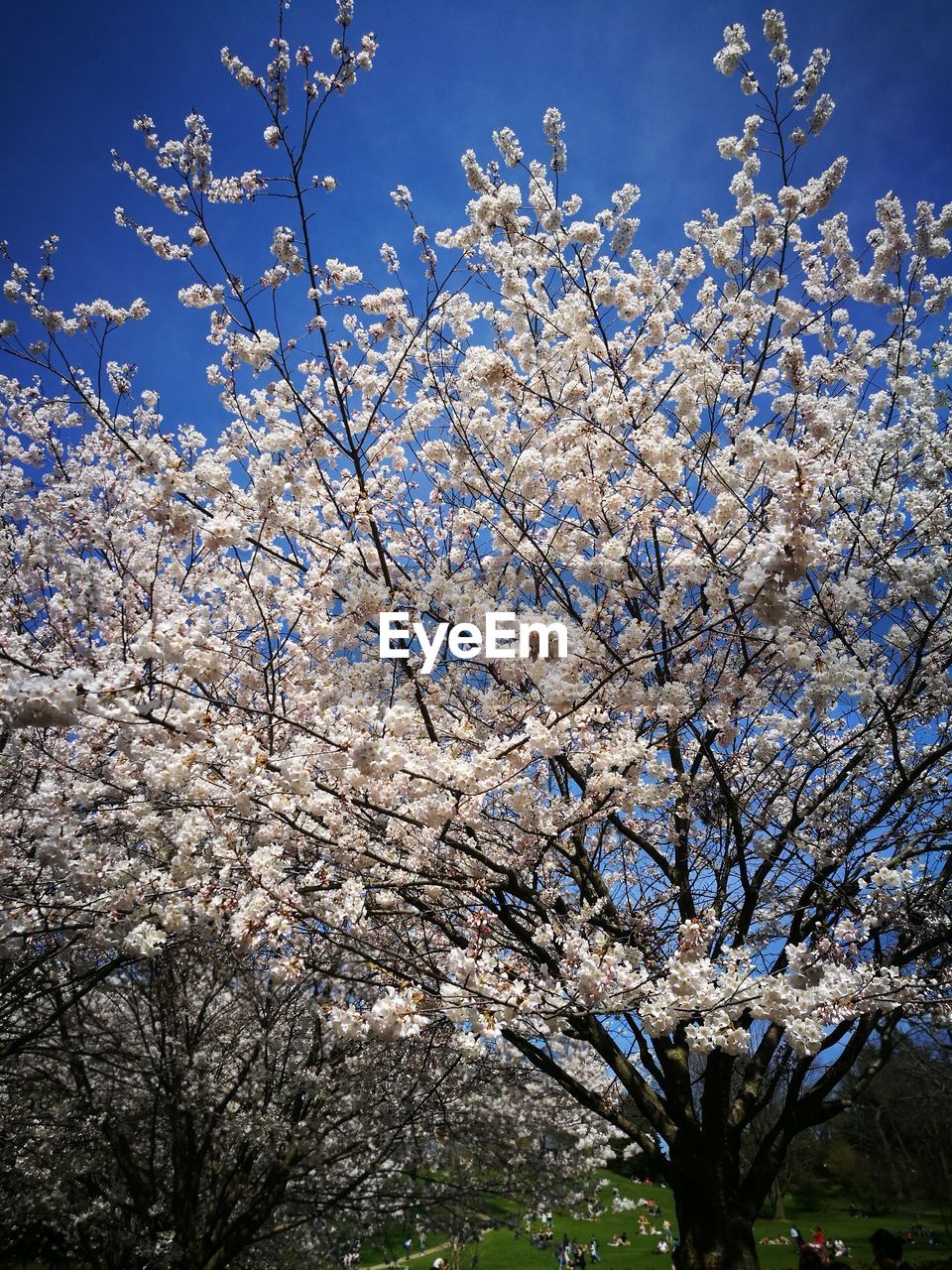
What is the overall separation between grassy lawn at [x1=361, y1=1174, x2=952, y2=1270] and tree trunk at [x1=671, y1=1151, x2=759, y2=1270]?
14.5 m

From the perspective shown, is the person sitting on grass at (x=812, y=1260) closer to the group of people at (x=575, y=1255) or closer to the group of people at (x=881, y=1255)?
the group of people at (x=881, y=1255)

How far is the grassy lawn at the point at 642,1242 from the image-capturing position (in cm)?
1934

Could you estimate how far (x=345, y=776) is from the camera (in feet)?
12.5

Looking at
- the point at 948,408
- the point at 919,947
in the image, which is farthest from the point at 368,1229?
the point at 948,408

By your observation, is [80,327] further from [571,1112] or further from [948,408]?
[571,1112]

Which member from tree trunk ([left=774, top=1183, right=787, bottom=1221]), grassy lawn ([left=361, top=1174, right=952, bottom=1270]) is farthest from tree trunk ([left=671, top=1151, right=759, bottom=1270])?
tree trunk ([left=774, top=1183, right=787, bottom=1221])

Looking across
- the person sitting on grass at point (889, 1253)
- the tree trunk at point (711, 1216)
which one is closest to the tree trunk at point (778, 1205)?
the person sitting on grass at point (889, 1253)

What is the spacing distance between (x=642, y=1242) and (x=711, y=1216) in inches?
1028

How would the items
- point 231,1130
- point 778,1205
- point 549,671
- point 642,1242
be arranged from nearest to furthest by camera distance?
point 549,671, point 231,1130, point 642,1242, point 778,1205

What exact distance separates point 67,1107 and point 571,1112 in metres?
6.90

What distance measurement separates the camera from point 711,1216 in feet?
15.4

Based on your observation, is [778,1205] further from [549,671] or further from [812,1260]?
[549,671]

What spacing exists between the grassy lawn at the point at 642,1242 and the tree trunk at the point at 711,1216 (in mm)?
14455

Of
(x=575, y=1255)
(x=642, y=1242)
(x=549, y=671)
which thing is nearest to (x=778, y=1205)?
(x=642, y=1242)
